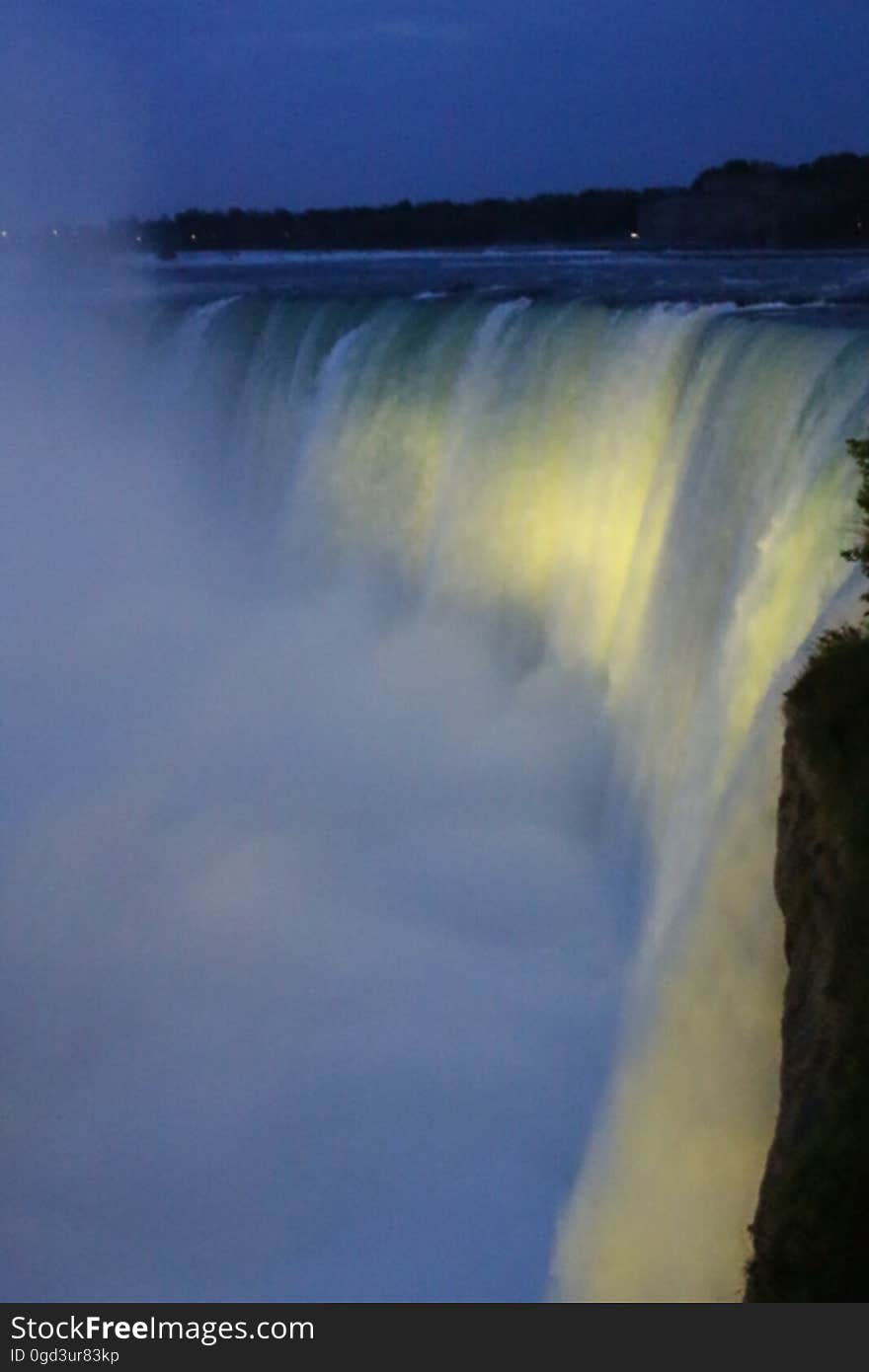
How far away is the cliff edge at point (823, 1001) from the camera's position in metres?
4.54

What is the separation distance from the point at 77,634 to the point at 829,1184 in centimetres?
1357

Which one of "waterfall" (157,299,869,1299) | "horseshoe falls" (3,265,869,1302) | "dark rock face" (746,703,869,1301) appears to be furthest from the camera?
"horseshoe falls" (3,265,869,1302)

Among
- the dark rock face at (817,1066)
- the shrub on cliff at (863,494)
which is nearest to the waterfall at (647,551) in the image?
the dark rock face at (817,1066)

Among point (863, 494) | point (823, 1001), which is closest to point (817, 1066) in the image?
point (823, 1001)

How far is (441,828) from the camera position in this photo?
11516 millimetres

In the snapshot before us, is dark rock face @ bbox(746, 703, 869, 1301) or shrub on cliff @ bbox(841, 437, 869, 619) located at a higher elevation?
shrub on cliff @ bbox(841, 437, 869, 619)

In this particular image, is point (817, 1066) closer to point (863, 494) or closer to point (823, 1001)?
point (823, 1001)

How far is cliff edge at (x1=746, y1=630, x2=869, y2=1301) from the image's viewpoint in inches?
179

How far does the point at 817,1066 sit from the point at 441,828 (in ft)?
21.4

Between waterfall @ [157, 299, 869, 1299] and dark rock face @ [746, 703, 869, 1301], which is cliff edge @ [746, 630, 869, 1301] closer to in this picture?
dark rock face @ [746, 703, 869, 1301]

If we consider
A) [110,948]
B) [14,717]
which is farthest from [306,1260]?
[14,717]

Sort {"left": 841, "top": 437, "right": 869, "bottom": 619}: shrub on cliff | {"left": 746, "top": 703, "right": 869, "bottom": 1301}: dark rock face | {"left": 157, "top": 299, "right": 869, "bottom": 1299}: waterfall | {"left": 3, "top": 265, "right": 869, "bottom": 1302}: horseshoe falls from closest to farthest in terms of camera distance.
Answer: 1. {"left": 746, "top": 703, "right": 869, "bottom": 1301}: dark rock face
2. {"left": 841, "top": 437, "right": 869, "bottom": 619}: shrub on cliff
3. {"left": 157, "top": 299, "right": 869, "bottom": 1299}: waterfall
4. {"left": 3, "top": 265, "right": 869, "bottom": 1302}: horseshoe falls

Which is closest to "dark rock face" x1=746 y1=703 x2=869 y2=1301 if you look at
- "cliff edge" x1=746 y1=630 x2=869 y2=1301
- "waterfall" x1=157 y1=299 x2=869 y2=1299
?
"cliff edge" x1=746 y1=630 x2=869 y2=1301
